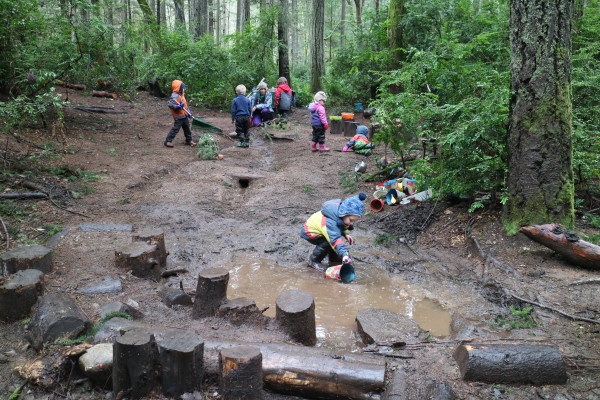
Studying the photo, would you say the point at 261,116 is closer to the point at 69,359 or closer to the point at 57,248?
the point at 57,248

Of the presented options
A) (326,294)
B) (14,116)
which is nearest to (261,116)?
(14,116)

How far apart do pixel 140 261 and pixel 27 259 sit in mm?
1144

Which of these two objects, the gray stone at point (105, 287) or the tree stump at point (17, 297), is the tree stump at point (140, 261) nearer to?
the gray stone at point (105, 287)

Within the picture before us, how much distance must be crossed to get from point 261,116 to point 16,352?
40.4 feet

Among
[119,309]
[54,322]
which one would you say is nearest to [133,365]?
[54,322]

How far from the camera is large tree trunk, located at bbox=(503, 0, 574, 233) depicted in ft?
17.7

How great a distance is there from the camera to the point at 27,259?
4.60 metres

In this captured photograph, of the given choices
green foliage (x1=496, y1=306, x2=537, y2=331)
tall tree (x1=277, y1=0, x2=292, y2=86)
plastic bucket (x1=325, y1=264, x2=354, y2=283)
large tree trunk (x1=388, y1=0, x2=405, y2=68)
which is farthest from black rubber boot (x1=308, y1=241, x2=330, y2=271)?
tall tree (x1=277, y1=0, x2=292, y2=86)

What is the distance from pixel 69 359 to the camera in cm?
330

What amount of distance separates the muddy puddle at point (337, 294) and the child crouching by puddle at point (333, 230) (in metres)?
0.25

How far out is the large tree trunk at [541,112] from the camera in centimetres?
540

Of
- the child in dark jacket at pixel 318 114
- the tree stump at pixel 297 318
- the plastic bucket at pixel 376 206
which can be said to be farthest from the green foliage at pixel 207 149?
the tree stump at pixel 297 318

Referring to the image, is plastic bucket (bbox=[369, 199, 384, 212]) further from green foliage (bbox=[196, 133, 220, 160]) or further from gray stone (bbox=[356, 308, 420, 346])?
green foliage (bbox=[196, 133, 220, 160])

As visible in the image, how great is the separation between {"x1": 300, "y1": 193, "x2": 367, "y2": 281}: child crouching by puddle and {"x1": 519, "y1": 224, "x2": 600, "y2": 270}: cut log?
2199 mm
